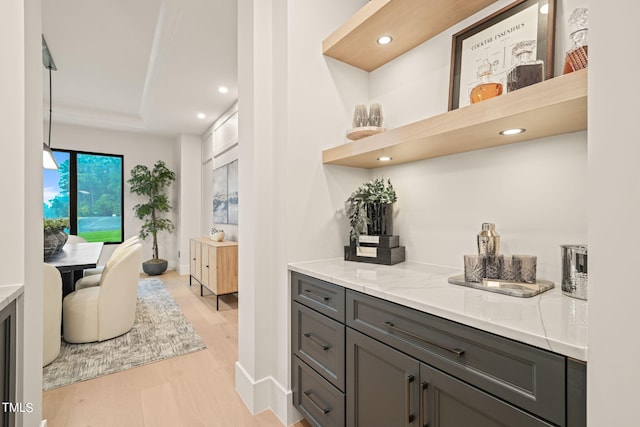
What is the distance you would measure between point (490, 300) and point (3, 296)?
1.73 m

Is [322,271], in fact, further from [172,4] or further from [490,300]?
[172,4]

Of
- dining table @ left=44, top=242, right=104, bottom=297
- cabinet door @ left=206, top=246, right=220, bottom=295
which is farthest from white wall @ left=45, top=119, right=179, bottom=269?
dining table @ left=44, top=242, right=104, bottom=297

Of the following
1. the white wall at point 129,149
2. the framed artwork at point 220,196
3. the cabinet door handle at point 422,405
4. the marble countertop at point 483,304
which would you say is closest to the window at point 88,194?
the white wall at point 129,149

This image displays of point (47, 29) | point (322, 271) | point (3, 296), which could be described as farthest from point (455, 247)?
point (47, 29)

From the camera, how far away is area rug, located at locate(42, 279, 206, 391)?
215cm

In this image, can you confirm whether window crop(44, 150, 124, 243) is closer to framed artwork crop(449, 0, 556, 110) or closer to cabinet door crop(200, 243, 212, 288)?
cabinet door crop(200, 243, 212, 288)

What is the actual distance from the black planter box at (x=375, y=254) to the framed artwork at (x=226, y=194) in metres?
2.77

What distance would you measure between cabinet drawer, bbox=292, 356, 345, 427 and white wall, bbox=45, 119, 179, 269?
5.10 m

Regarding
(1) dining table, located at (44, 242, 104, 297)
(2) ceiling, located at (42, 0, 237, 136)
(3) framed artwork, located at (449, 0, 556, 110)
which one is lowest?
(1) dining table, located at (44, 242, 104, 297)

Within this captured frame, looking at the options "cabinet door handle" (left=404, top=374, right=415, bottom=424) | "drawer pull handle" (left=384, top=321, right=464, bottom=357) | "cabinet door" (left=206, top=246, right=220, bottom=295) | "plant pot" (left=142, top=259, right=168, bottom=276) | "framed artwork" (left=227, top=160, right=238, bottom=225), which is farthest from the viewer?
"plant pot" (left=142, top=259, right=168, bottom=276)

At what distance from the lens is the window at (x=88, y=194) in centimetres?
516

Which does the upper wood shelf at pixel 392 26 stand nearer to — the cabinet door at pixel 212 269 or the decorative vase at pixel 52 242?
the cabinet door at pixel 212 269

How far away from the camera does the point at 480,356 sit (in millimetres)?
828

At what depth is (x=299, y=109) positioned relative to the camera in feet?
5.59
